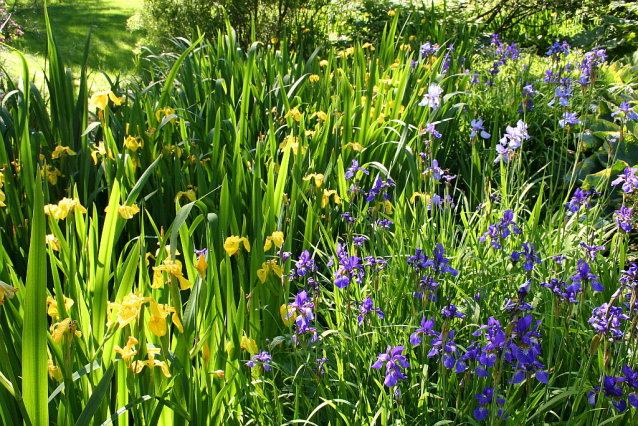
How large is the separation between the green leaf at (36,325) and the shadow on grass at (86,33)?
732 centimetres

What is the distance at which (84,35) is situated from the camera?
9914mm

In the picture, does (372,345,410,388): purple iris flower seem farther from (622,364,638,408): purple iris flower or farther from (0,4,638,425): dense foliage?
(622,364,638,408): purple iris flower

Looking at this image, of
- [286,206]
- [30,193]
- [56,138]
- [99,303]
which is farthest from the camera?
[56,138]

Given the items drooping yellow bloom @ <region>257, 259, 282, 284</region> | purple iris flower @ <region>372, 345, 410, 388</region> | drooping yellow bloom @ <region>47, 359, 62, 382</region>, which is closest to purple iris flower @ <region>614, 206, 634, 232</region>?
purple iris flower @ <region>372, 345, 410, 388</region>

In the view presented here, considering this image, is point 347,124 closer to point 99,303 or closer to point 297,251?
point 297,251

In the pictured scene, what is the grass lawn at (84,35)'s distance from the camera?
781 cm

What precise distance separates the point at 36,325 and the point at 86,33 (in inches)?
422

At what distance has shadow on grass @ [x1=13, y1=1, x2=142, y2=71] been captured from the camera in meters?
8.21

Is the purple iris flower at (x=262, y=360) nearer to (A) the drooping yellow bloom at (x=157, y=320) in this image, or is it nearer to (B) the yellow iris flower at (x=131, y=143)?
(A) the drooping yellow bloom at (x=157, y=320)

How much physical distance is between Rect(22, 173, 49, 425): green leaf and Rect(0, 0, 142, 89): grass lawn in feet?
22.2

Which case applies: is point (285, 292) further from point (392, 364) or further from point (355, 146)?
point (355, 146)

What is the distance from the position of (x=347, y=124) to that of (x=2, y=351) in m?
1.83

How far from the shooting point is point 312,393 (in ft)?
4.76

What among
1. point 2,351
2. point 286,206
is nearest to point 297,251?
point 286,206
